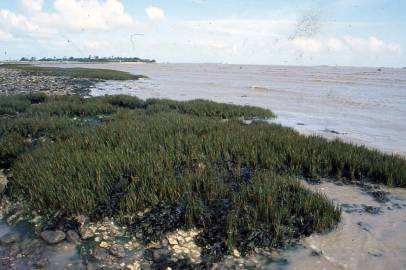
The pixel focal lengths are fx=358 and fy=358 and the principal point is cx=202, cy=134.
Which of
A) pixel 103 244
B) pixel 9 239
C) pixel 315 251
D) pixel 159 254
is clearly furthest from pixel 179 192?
pixel 9 239

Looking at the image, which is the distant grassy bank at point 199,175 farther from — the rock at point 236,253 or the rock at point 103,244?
the rock at point 103,244

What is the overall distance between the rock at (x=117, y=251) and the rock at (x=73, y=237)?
2.01ft

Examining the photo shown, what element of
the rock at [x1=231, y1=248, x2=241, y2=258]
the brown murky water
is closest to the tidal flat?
the rock at [x1=231, y1=248, x2=241, y2=258]

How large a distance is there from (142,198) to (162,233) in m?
0.81

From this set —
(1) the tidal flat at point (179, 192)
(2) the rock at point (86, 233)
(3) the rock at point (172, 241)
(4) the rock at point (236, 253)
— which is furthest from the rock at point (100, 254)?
(4) the rock at point (236, 253)

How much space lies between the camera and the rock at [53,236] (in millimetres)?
5086

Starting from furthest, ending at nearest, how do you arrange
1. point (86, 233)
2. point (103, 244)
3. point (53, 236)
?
point (86, 233)
point (53, 236)
point (103, 244)

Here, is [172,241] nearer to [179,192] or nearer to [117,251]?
[117,251]

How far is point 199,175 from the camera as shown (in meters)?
6.37

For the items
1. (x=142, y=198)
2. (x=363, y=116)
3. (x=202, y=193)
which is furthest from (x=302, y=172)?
(x=363, y=116)

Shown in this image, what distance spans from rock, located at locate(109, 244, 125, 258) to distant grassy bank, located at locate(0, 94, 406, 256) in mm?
439

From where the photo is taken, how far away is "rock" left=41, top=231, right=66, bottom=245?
509cm

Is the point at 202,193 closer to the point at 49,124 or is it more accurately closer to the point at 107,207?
the point at 107,207

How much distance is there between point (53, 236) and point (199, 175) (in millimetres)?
2531
